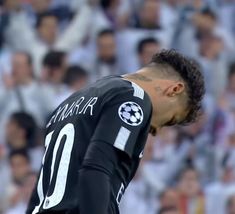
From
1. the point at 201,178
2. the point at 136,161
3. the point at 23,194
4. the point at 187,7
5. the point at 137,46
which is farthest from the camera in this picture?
the point at 187,7

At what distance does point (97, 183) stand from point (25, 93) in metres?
4.22

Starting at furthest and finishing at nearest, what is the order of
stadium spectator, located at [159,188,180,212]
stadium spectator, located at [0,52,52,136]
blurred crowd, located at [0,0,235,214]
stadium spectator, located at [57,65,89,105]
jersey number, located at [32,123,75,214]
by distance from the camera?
stadium spectator, located at [57,65,89,105] → stadium spectator, located at [0,52,52,136] → blurred crowd, located at [0,0,235,214] → stadium spectator, located at [159,188,180,212] → jersey number, located at [32,123,75,214]

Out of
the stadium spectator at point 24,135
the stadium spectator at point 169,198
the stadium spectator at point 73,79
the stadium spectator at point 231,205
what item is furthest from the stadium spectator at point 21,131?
the stadium spectator at point 231,205

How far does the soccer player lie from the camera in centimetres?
272

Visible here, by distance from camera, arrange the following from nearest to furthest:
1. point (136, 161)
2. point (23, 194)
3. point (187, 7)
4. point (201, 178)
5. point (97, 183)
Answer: point (97, 183) < point (136, 161) < point (23, 194) < point (201, 178) < point (187, 7)

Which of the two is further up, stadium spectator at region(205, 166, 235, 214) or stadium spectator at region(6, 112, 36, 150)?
stadium spectator at region(6, 112, 36, 150)

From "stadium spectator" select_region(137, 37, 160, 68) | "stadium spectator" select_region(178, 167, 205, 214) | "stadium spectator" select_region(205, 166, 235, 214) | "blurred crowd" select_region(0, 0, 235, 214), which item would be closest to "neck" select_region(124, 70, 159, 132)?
"blurred crowd" select_region(0, 0, 235, 214)

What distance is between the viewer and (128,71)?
7.26 m

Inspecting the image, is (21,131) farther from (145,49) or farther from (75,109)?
(75,109)

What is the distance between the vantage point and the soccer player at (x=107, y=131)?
2.72 meters

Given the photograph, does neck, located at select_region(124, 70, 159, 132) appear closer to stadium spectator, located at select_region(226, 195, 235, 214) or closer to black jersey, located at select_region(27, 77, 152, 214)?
black jersey, located at select_region(27, 77, 152, 214)

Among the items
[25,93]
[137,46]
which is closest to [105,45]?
[137,46]

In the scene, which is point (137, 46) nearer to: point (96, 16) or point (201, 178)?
point (96, 16)

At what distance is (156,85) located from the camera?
2.97 m
